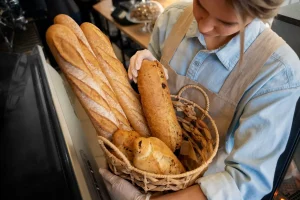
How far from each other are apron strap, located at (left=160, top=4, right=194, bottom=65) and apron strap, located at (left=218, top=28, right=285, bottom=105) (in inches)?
9.2

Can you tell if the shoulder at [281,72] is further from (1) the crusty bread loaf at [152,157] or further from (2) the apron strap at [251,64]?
(1) the crusty bread loaf at [152,157]

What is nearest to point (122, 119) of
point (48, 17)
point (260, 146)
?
point (260, 146)

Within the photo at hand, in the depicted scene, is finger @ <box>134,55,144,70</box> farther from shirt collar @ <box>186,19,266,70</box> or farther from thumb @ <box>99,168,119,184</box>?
thumb @ <box>99,168,119,184</box>

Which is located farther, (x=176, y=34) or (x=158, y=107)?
(x=176, y=34)

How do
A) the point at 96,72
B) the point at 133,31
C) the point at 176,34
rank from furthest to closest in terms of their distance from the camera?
the point at 133,31, the point at 176,34, the point at 96,72

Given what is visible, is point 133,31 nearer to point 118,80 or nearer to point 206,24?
point 118,80

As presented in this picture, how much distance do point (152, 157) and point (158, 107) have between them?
17 centimetres

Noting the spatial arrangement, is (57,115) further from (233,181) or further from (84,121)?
(84,121)

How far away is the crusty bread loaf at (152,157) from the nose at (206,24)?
11.6 inches

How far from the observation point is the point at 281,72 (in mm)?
562

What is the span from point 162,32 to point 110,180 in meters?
0.55

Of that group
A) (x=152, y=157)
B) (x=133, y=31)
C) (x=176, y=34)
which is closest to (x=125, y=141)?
(x=152, y=157)

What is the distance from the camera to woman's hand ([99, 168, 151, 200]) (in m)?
0.56

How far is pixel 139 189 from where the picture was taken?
0.58m
